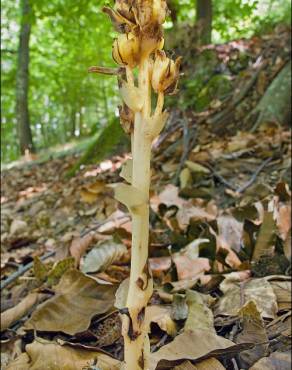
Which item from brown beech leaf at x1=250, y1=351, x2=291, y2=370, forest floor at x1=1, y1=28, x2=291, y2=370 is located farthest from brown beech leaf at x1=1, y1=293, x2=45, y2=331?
brown beech leaf at x1=250, y1=351, x2=291, y2=370

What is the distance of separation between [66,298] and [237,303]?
1.66ft

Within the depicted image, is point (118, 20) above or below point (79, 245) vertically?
above

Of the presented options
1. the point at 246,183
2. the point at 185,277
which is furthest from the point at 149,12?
the point at 246,183

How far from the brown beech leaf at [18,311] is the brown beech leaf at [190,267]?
471 millimetres

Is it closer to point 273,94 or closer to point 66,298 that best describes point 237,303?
point 66,298

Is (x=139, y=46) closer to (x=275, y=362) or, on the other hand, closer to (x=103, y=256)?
(x=275, y=362)

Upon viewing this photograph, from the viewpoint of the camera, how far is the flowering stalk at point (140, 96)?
765 mm

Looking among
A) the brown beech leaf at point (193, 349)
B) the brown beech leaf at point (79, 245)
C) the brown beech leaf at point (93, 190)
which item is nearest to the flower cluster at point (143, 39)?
the brown beech leaf at point (193, 349)

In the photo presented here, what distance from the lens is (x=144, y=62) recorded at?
0.79 metres

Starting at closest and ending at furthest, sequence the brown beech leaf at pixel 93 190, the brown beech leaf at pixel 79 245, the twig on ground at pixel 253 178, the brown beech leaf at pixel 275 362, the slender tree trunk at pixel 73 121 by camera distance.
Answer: the brown beech leaf at pixel 275 362 < the brown beech leaf at pixel 79 245 < the twig on ground at pixel 253 178 < the brown beech leaf at pixel 93 190 < the slender tree trunk at pixel 73 121

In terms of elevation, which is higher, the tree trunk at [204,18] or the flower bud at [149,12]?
the tree trunk at [204,18]

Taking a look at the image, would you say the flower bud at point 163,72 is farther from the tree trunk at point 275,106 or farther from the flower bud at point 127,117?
the tree trunk at point 275,106

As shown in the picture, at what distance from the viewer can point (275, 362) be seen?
39.6 inches

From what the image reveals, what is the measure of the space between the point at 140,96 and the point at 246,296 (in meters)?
0.82
